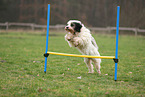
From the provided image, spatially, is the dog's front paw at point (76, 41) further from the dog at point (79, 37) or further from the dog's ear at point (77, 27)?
the dog's ear at point (77, 27)

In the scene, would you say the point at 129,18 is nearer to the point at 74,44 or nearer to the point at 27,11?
the point at 27,11

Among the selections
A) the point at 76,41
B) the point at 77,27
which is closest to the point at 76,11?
the point at 77,27

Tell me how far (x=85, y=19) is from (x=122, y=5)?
7112 mm

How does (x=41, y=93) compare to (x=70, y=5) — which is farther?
(x=70, y=5)

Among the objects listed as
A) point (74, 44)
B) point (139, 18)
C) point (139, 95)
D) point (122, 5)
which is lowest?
point (139, 95)

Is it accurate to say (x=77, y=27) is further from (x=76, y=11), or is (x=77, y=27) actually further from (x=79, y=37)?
(x=76, y=11)

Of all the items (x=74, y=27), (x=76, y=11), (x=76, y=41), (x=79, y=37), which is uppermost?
(x=76, y=11)

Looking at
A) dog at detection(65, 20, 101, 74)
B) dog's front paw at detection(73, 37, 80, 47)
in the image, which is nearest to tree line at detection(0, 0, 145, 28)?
dog at detection(65, 20, 101, 74)

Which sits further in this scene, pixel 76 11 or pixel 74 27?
pixel 76 11

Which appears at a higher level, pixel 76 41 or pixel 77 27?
pixel 77 27

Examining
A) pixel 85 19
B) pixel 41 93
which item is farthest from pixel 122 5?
pixel 41 93

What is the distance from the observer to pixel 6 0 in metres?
33.8

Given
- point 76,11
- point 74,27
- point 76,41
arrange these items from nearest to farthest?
point 76,41, point 74,27, point 76,11

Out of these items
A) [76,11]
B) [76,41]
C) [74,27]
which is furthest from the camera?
[76,11]
